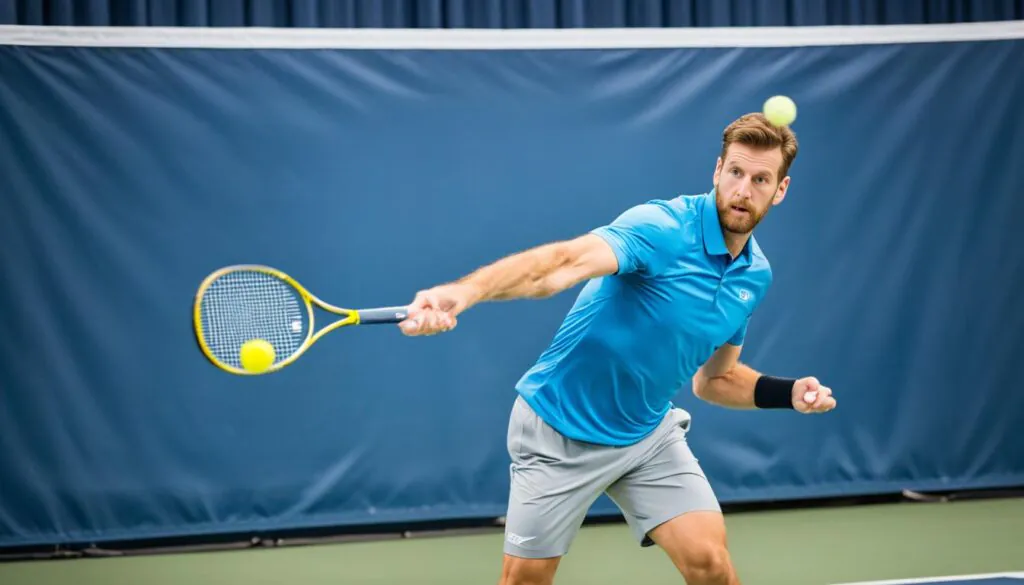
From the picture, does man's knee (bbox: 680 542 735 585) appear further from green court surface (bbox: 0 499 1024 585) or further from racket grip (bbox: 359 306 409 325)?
green court surface (bbox: 0 499 1024 585)

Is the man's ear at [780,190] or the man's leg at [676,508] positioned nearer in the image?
the man's leg at [676,508]

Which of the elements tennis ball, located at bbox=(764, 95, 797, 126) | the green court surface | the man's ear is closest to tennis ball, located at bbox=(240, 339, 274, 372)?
the man's ear

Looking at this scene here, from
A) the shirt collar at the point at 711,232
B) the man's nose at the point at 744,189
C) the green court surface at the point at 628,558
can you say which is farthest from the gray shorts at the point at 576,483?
the green court surface at the point at 628,558

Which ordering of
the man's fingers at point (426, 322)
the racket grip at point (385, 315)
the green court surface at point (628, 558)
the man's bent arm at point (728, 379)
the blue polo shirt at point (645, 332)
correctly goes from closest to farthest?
the man's fingers at point (426, 322)
the racket grip at point (385, 315)
the blue polo shirt at point (645, 332)
the man's bent arm at point (728, 379)
the green court surface at point (628, 558)

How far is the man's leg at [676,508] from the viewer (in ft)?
11.2

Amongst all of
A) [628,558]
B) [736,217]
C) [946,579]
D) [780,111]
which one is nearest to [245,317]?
[736,217]

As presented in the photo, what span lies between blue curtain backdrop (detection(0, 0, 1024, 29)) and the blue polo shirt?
9.11ft

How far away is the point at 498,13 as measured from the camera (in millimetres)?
6004

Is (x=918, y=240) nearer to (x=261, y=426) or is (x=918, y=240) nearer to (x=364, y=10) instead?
(x=364, y=10)

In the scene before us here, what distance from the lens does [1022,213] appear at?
→ 6.29 m

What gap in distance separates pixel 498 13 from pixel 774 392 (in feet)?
9.58

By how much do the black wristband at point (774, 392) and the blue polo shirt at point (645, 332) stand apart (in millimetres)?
305

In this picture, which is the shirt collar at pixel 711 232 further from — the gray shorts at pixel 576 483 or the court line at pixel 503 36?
the court line at pixel 503 36

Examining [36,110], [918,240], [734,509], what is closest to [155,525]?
[36,110]
